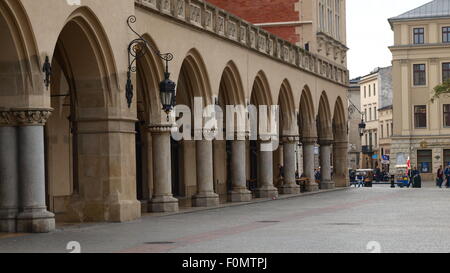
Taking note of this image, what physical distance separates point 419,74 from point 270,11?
1387 inches

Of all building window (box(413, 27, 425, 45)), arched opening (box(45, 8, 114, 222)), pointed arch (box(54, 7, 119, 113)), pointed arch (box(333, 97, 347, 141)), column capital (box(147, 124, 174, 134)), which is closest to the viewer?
pointed arch (box(54, 7, 119, 113))

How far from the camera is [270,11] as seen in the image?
50406 mm

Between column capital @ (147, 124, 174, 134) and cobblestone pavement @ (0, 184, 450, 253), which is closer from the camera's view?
cobblestone pavement @ (0, 184, 450, 253)

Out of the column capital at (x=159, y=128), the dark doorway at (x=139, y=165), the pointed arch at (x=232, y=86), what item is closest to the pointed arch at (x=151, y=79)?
the column capital at (x=159, y=128)

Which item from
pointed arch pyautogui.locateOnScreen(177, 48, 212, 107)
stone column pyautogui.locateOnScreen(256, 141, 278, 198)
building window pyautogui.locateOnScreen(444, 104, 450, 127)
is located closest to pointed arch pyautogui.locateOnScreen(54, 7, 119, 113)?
pointed arch pyautogui.locateOnScreen(177, 48, 212, 107)

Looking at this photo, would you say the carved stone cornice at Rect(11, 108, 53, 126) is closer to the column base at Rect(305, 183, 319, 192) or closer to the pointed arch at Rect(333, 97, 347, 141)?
the column base at Rect(305, 183, 319, 192)

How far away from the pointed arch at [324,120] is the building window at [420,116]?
3247cm

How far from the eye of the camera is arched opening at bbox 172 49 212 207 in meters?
32.2

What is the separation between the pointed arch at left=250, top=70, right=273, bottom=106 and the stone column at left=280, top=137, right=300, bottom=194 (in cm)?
380

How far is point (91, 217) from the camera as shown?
977 inches

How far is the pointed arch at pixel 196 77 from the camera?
105 ft

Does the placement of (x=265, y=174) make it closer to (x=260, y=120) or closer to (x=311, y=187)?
(x=260, y=120)

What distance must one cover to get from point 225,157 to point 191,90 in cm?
1048

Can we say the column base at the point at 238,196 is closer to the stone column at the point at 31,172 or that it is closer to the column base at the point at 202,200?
the column base at the point at 202,200
